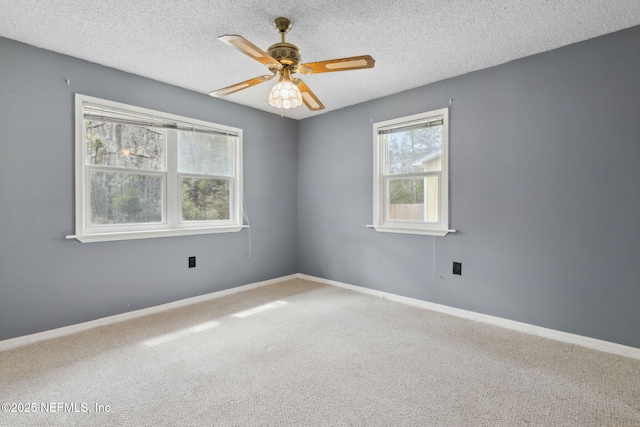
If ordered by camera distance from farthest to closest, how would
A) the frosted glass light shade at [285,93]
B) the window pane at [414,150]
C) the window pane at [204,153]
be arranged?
the window pane at [204,153], the window pane at [414,150], the frosted glass light shade at [285,93]

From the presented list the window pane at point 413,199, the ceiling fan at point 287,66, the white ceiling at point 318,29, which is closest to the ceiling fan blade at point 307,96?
the ceiling fan at point 287,66

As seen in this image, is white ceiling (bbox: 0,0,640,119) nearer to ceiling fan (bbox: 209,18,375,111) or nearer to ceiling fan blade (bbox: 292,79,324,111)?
ceiling fan (bbox: 209,18,375,111)

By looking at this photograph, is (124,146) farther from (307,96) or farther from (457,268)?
(457,268)

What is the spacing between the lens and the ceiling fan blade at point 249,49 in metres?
1.72

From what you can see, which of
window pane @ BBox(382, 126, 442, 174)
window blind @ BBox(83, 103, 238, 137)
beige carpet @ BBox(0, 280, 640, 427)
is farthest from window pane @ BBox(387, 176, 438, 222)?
window blind @ BBox(83, 103, 238, 137)

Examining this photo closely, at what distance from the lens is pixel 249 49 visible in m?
1.86

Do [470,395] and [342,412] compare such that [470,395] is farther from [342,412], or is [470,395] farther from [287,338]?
[287,338]

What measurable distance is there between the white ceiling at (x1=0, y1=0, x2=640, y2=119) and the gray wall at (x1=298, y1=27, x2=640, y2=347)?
10.7 inches

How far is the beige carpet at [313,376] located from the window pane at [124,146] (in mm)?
1553

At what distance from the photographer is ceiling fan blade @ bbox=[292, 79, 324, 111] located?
2.33 m

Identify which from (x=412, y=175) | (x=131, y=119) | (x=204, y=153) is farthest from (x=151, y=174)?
(x=412, y=175)

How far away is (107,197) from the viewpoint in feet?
9.71

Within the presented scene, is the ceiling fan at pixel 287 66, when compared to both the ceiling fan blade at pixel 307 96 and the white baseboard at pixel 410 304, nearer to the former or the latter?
the ceiling fan blade at pixel 307 96

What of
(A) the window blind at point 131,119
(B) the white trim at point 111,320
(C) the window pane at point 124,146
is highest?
(A) the window blind at point 131,119
